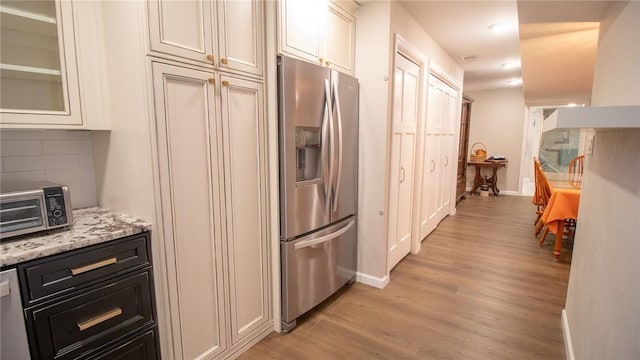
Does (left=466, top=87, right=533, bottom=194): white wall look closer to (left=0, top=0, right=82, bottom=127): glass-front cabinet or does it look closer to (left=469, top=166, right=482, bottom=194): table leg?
(left=469, top=166, right=482, bottom=194): table leg

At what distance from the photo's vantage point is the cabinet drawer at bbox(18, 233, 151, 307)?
1103 mm

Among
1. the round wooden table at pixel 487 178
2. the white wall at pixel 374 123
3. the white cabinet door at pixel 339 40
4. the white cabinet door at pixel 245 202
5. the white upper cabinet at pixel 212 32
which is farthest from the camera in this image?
the round wooden table at pixel 487 178

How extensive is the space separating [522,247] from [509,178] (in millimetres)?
4128

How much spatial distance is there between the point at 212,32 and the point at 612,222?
1.99 m

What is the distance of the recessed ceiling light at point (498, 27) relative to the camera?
303 cm

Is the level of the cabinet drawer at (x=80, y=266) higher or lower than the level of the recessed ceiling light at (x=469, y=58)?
lower

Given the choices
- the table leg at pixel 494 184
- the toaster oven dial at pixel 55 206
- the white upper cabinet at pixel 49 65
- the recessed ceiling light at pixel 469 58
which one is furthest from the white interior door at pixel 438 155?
the toaster oven dial at pixel 55 206

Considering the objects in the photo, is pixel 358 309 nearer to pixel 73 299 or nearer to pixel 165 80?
pixel 73 299

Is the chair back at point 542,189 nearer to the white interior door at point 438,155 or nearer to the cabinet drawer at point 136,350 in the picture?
the white interior door at point 438,155

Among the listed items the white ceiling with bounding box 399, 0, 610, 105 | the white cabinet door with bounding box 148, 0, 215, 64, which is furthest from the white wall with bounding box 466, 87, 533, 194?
the white cabinet door with bounding box 148, 0, 215, 64

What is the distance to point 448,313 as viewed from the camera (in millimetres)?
2330

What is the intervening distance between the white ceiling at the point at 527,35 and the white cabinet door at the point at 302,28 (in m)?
0.96

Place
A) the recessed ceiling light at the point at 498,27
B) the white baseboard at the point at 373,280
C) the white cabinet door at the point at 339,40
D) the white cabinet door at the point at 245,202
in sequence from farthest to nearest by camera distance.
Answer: the recessed ceiling light at the point at 498,27 → the white baseboard at the point at 373,280 → the white cabinet door at the point at 339,40 → the white cabinet door at the point at 245,202

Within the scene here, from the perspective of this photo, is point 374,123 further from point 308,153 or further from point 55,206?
point 55,206
